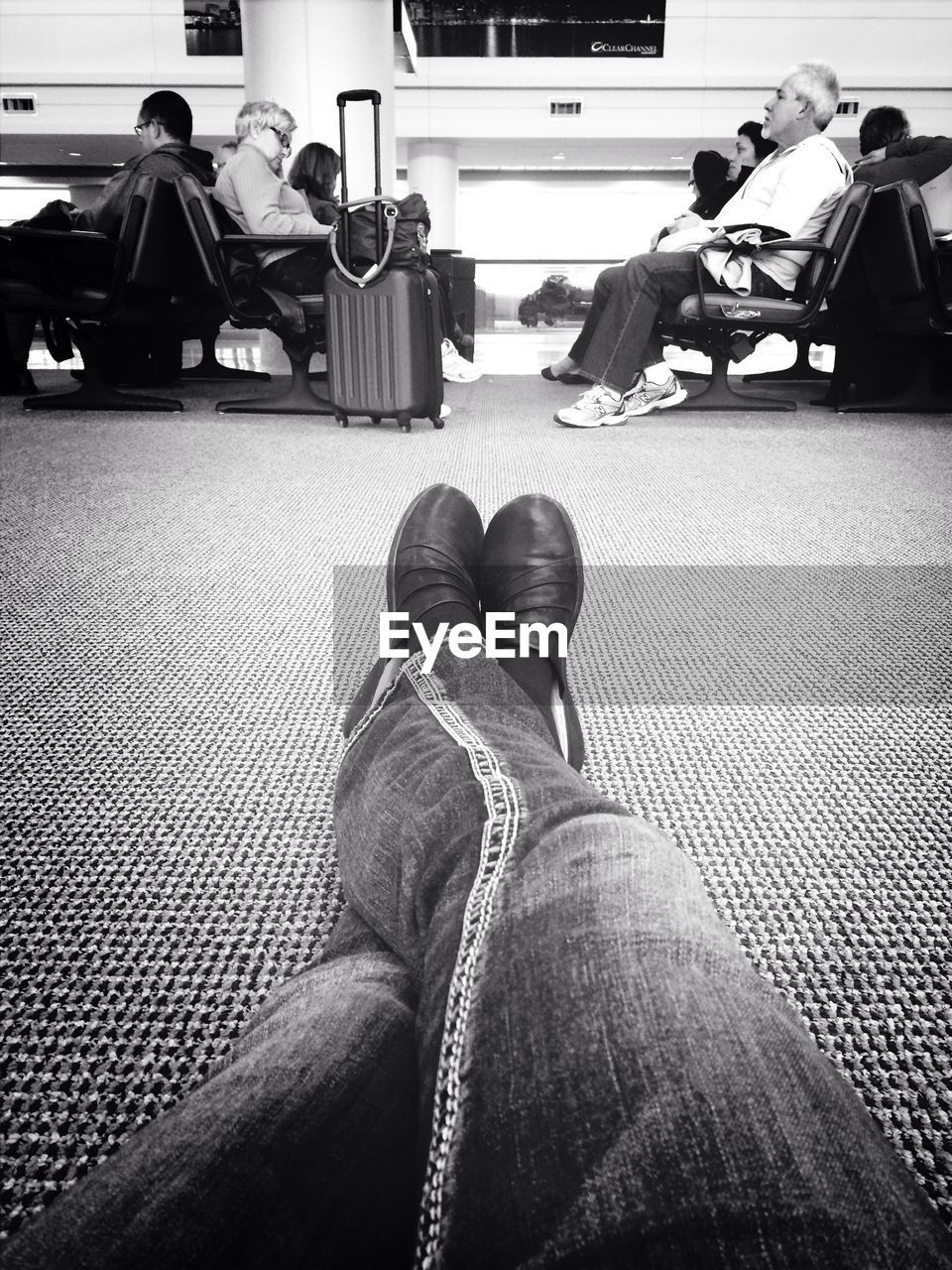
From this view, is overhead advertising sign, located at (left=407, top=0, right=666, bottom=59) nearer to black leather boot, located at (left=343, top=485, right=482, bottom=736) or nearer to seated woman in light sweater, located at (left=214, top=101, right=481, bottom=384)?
seated woman in light sweater, located at (left=214, top=101, right=481, bottom=384)

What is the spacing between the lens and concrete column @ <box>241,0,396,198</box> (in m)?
4.17

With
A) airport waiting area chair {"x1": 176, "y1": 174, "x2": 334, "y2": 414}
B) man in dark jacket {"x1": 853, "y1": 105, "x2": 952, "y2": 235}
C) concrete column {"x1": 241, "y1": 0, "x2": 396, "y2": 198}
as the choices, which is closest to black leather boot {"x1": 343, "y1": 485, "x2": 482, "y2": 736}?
Answer: airport waiting area chair {"x1": 176, "y1": 174, "x2": 334, "y2": 414}

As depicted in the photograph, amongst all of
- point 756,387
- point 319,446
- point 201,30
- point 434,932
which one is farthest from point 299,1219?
point 201,30

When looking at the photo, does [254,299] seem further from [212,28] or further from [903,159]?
[212,28]

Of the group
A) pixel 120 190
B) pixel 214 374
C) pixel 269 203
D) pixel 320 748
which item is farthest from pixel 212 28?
pixel 320 748

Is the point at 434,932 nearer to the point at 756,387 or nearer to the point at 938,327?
the point at 938,327

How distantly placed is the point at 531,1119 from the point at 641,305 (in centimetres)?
305

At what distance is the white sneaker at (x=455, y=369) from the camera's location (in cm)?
434

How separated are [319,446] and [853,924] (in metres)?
2.13

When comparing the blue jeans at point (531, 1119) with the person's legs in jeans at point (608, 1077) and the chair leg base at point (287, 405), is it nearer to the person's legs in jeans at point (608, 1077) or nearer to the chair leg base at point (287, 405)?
the person's legs in jeans at point (608, 1077)

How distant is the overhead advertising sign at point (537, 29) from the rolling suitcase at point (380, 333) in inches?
299

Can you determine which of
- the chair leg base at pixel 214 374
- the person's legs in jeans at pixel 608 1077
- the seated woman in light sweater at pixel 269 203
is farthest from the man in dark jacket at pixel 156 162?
the person's legs in jeans at pixel 608 1077

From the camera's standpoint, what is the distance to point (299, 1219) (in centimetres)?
28

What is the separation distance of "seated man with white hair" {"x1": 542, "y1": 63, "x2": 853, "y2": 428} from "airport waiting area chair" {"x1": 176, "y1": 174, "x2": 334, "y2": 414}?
1.00 meters
